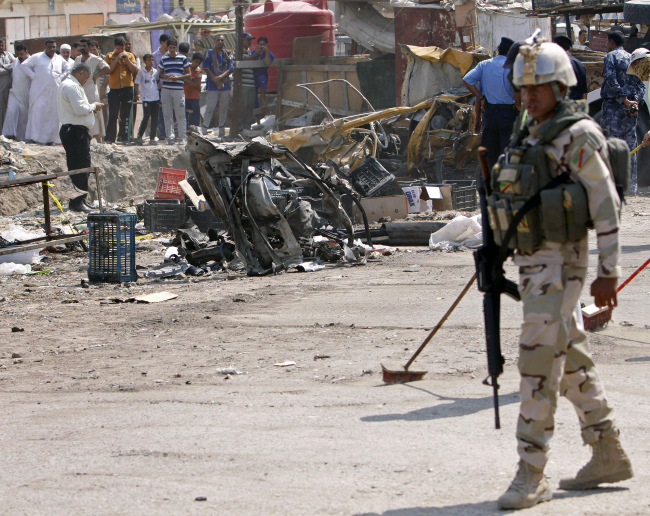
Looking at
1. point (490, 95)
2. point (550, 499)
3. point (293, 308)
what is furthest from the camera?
point (490, 95)

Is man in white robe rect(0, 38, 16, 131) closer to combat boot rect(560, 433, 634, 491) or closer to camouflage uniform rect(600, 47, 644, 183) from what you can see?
camouflage uniform rect(600, 47, 644, 183)

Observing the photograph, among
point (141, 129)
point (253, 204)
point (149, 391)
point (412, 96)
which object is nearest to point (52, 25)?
point (141, 129)

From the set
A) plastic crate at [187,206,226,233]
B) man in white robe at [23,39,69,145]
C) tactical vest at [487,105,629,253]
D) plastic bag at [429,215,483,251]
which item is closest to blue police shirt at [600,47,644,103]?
plastic bag at [429,215,483,251]

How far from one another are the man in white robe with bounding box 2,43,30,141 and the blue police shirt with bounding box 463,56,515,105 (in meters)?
12.0

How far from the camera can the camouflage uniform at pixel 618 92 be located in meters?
11.9

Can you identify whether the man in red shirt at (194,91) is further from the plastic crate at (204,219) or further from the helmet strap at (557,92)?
the helmet strap at (557,92)

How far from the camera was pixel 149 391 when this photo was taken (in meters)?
5.32

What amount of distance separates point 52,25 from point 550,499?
36.8m

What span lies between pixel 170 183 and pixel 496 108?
6727 mm

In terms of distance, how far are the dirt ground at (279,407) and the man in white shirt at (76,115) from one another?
582cm

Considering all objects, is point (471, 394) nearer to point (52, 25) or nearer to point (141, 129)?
point (141, 129)

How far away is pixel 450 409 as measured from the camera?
4586mm

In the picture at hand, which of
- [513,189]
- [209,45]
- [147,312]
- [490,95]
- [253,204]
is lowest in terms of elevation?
[147,312]

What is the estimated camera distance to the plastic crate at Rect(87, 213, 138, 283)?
9.35m
